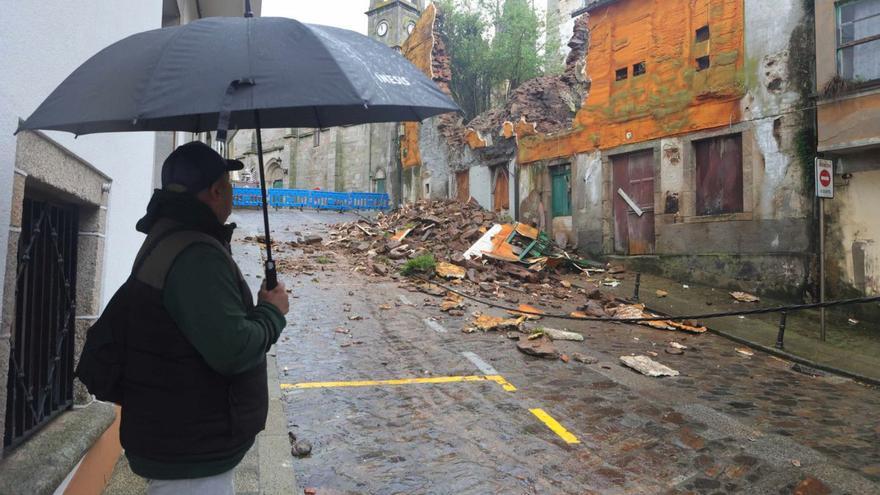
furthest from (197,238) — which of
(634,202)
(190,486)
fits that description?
(634,202)

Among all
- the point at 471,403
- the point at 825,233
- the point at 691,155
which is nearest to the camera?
the point at 471,403

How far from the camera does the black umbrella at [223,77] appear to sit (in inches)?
70.7

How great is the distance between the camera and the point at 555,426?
15.6 feet

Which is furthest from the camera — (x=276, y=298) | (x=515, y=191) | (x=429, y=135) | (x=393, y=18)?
(x=393, y=18)

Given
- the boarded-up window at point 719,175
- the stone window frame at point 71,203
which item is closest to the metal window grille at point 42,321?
the stone window frame at point 71,203

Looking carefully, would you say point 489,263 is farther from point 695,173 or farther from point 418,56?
point 418,56

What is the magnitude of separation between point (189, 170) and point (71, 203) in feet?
5.65

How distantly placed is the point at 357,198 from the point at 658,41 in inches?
775

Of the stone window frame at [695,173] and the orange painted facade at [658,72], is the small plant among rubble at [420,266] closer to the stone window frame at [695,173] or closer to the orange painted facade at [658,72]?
the orange painted facade at [658,72]

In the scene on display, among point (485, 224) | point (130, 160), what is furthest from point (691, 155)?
point (130, 160)

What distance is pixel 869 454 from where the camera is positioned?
14.2ft

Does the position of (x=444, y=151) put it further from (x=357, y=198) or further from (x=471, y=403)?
(x=471, y=403)

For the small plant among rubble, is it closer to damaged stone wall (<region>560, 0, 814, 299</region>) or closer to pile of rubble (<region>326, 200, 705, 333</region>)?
pile of rubble (<region>326, 200, 705, 333</region>)

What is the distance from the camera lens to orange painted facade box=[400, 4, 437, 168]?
84.0 feet
